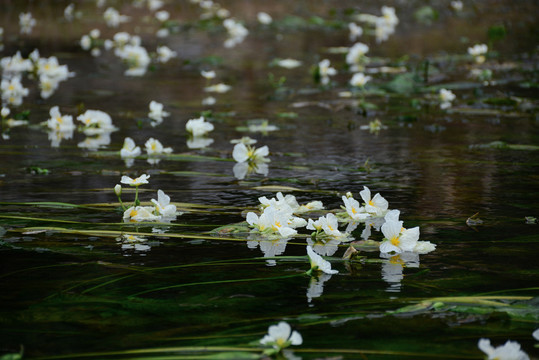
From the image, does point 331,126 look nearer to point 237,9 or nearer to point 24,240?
point 24,240

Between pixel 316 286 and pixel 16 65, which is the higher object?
pixel 16 65

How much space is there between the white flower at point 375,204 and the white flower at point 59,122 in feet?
7.44

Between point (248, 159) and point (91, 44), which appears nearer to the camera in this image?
point (248, 159)

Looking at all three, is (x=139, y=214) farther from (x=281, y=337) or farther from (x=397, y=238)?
(x=281, y=337)

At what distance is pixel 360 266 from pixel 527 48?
6.45 metres

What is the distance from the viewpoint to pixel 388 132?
175 inches

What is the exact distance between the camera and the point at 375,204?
8.76 ft

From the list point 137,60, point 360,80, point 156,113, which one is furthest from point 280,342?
point 137,60

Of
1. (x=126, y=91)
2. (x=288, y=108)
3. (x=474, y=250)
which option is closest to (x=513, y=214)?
(x=474, y=250)

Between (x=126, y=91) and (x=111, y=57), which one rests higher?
(x=111, y=57)

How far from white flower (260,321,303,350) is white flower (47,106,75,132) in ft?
10.1

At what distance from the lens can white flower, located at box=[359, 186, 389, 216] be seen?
2635mm

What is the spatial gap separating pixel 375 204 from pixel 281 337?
1.14 meters

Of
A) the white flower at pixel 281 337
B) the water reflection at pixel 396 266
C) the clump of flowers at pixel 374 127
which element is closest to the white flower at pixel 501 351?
the white flower at pixel 281 337
